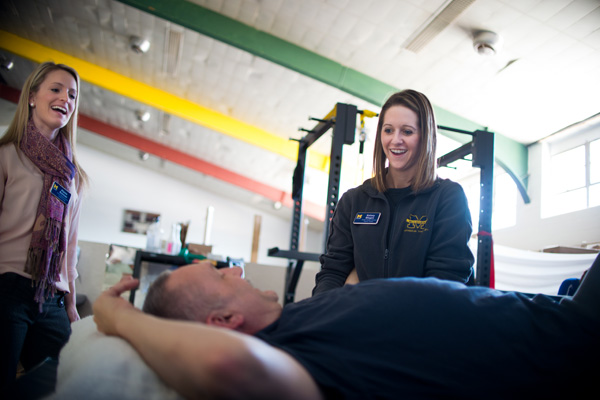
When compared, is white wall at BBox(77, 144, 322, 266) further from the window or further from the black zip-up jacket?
the black zip-up jacket

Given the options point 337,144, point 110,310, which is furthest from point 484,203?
point 110,310

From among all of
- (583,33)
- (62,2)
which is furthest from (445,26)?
(62,2)

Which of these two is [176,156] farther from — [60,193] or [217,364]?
[217,364]

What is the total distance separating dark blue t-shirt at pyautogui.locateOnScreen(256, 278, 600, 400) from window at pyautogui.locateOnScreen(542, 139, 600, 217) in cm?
459

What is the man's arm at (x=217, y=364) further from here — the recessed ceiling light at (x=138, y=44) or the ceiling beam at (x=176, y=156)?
the ceiling beam at (x=176, y=156)

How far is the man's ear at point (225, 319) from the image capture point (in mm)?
905

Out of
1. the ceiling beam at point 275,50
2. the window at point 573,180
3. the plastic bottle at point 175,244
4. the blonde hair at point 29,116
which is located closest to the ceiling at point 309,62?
the ceiling beam at point 275,50

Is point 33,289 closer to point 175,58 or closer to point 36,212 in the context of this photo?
point 36,212

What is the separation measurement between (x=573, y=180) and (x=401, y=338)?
512 centimetres

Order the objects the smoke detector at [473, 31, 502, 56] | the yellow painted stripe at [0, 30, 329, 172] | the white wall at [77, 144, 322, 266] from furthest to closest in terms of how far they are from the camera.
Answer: the white wall at [77, 144, 322, 266]
the yellow painted stripe at [0, 30, 329, 172]
the smoke detector at [473, 31, 502, 56]

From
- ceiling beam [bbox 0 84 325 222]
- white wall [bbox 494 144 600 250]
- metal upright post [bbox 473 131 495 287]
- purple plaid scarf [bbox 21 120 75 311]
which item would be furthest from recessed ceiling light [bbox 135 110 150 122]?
purple plaid scarf [bbox 21 120 75 311]

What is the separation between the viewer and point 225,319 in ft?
3.02

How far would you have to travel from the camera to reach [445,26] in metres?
3.88

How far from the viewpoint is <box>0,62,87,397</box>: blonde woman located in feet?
4.47
